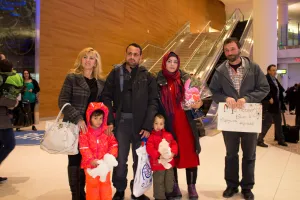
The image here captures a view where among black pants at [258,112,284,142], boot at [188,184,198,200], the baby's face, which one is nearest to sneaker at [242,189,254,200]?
boot at [188,184,198,200]

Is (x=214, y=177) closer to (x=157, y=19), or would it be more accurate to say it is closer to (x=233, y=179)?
(x=233, y=179)

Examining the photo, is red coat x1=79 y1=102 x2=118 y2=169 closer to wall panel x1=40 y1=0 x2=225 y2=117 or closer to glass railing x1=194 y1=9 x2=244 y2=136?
glass railing x1=194 y1=9 x2=244 y2=136

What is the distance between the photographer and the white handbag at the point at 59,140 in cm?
261

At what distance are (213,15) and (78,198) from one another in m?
25.9

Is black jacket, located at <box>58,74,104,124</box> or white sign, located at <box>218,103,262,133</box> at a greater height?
black jacket, located at <box>58,74,104,124</box>

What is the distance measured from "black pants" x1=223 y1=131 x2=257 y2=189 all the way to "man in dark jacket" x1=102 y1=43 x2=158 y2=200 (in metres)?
0.98

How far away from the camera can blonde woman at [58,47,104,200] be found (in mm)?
2781

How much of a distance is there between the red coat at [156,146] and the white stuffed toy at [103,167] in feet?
1.61

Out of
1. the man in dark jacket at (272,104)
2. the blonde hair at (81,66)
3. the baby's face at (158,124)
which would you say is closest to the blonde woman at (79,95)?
the blonde hair at (81,66)

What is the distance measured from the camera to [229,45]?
321cm

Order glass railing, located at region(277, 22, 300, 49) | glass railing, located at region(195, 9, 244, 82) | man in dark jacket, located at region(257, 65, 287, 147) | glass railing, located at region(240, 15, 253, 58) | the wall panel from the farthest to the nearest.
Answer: glass railing, located at region(277, 22, 300, 49), glass railing, located at region(240, 15, 253, 58), glass railing, located at region(195, 9, 244, 82), the wall panel, man in dark jacket, located at region(257, 65, 287, 147)

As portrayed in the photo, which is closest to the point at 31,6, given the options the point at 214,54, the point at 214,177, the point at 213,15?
the point at 214,54

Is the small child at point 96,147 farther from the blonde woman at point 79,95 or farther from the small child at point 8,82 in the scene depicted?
the small child at point 8,82

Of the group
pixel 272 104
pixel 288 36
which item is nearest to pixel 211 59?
pixel 272 104
